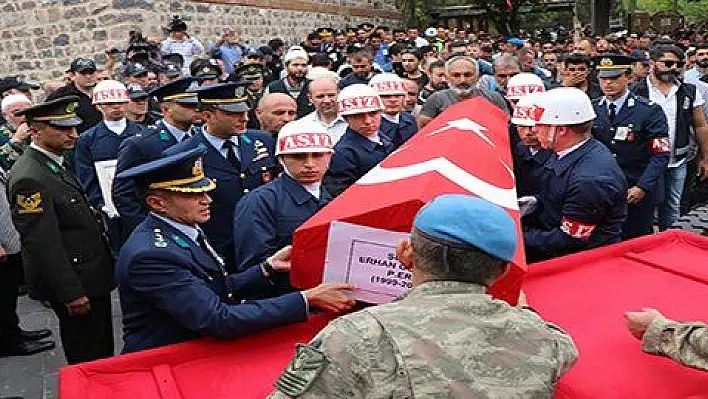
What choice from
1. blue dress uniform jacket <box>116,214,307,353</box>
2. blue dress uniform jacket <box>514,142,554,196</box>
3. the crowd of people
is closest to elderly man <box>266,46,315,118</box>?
the crowd of people

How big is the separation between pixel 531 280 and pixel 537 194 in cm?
74

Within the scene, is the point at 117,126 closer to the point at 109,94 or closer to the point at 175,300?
the point at 109,94

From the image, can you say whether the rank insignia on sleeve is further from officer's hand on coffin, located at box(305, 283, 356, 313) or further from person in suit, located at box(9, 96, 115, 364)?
officer's hand on coffin, located at box(305, 283, 356, 313)

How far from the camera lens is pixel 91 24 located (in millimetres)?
10695

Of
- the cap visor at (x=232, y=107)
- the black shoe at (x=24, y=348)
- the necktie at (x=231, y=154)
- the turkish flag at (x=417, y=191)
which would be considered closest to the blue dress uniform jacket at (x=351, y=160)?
the necktie at (x=231, y=154)

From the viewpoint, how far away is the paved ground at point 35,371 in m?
3.98

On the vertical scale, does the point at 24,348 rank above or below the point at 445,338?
below

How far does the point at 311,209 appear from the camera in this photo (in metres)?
2.92

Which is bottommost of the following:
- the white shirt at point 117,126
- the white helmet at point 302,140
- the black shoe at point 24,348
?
the black shoe at point 24,348

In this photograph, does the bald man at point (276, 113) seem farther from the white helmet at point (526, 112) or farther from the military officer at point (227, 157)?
the white helmet at point (526, 112)

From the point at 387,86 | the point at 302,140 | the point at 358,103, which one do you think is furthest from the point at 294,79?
the point at 302,140

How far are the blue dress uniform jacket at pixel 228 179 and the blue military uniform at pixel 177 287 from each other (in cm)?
111

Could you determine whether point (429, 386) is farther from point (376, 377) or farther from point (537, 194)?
point (537, 194)

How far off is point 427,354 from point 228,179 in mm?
2539
